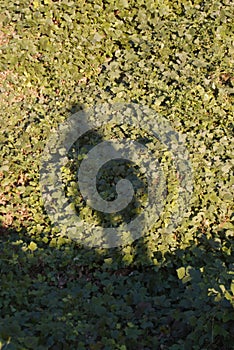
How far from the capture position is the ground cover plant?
337 centimetres

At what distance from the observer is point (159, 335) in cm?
348

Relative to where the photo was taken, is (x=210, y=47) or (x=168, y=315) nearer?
(x=168, y=315)

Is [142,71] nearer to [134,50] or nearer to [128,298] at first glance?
[134,50]

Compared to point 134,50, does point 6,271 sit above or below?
below


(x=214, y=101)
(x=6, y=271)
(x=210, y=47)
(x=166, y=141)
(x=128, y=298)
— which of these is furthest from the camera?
(x=210, y=47)

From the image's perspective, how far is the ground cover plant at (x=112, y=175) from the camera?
3.37 meters

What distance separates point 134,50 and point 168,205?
1.99m

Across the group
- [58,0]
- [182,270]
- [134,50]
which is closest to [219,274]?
[182,270]

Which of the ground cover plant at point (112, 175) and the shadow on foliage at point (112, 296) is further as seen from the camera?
the ground cover plant at point (112, 175)

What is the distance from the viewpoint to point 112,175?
180 inches

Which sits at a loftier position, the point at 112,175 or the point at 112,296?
the point at 112,175

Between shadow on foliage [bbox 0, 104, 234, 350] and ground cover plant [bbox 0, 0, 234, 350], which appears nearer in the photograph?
shadow on foliage [bbox 0, 104, 234, 350]

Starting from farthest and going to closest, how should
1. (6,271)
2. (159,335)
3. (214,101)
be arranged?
(214,101), (6,271), (159,335)

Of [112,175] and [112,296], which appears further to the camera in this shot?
[112,175]
